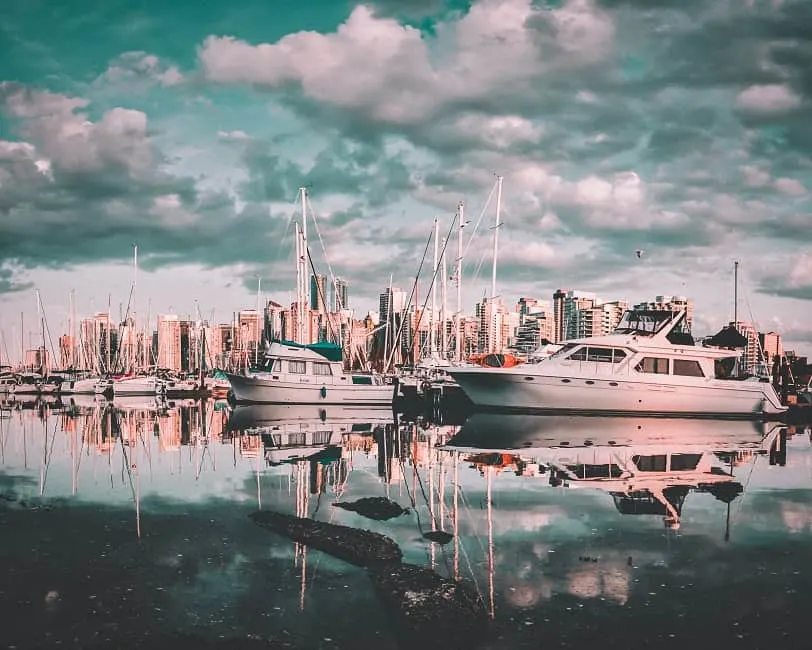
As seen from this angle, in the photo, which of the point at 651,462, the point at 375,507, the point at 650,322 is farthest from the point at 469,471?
the point at 650,322

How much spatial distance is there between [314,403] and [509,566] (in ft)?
145

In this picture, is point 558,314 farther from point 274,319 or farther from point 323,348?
point 323,348

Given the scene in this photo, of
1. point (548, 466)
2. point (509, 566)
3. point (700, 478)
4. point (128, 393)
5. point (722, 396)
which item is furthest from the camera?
point (128, 393)

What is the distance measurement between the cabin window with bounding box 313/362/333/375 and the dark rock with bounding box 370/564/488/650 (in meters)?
44.5

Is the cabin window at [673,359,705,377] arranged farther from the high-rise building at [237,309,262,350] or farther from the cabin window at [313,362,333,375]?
the high-rise building at [237,309,262,350]

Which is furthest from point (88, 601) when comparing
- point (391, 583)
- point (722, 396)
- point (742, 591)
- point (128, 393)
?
point (128, 393)

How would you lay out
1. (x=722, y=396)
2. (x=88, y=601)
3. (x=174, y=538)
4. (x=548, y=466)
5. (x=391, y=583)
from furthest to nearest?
(x=722, y=396), (x=548, y=466), (x=174, y=538), (x=391, y=583), (x=88, y=601)

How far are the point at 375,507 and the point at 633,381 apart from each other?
31796mm

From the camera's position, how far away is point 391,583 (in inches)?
416

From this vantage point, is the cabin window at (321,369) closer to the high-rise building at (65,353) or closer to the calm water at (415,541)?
the calm water at (415,541)

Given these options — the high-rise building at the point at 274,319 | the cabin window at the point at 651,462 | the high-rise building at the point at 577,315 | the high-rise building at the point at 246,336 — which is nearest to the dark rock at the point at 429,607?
the cabin window at the point at 651,462

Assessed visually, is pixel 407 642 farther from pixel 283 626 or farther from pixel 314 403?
pixel 314 403

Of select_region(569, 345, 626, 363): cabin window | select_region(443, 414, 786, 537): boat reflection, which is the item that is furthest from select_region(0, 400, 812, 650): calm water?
select_region(569, 345, 626, 363): cabin window

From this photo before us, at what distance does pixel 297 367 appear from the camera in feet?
181
